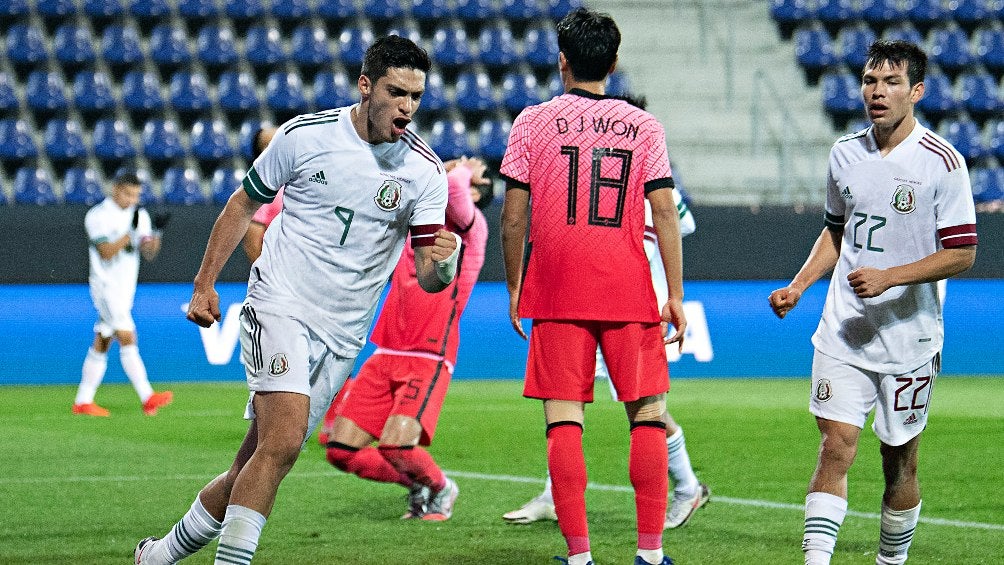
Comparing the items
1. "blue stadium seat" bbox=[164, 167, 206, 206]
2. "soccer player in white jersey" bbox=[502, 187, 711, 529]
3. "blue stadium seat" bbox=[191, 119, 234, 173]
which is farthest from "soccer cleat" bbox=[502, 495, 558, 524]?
"blue stadium seat" bbox=[191, 119, 234, 173]

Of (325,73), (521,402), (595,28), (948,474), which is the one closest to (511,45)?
(325,73)

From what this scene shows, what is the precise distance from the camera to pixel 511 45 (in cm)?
1853

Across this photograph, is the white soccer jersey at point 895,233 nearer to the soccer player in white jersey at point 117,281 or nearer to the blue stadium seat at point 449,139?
the soccer player in white jersey at point 117,281

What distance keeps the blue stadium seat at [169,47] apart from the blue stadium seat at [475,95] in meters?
3.37

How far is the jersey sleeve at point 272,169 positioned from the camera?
15.4 feet

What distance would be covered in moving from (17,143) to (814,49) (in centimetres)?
1041

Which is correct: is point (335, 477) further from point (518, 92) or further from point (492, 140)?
point (518, 92)

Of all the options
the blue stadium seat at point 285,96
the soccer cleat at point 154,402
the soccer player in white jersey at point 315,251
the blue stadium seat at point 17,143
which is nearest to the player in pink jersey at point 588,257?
the soccer player in white jersey at point 315,251

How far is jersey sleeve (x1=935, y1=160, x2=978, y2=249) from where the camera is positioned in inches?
189

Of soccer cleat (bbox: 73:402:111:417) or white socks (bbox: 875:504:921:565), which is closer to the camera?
white socks (bbox: 875:504:921:565)

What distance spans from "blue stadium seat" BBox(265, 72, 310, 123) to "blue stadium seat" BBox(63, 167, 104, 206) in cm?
239

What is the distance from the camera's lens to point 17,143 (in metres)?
16.4

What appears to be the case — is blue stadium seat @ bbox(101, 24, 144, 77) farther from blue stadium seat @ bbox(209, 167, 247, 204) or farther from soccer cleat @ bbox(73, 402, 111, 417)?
soccer cleat @ bbox(73, 402, 111, 417)

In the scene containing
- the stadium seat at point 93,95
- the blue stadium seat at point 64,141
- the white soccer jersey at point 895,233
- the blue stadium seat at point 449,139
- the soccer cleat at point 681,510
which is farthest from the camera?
the blue stadium seat at point 449,139
